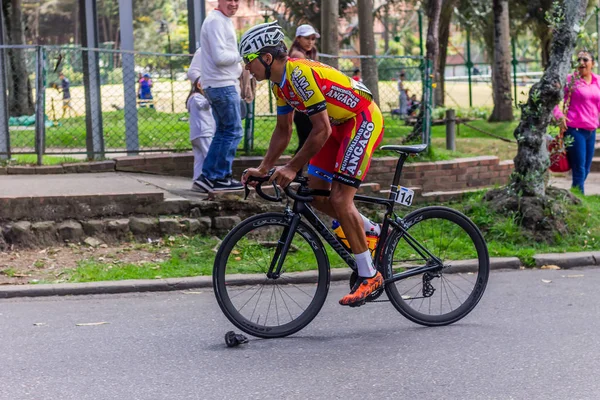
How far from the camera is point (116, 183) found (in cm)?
972

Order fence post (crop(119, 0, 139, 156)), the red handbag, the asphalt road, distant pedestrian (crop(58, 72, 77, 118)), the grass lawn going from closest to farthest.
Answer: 1. the asphalt road
2. the grass lawn
3. the red handbag
4. fence post (crop(119, 0, 139, 156))
5. distant pedestrian (crop(58, 72, 77, 118))

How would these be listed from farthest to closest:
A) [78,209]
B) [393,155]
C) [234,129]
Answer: [393,155] → [234,129] → [78,209]

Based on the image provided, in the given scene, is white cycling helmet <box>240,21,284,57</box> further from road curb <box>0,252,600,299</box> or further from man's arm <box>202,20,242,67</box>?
man's arm <box>202,20,242,67</box>

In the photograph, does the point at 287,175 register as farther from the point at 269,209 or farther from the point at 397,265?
the point at 269,209

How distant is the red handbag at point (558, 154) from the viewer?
10.2m

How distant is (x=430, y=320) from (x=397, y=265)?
424 millimetres

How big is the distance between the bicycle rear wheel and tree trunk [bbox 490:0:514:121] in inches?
606

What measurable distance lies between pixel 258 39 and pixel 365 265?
1.50 meters

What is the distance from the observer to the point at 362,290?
Answer: 5.86 meters

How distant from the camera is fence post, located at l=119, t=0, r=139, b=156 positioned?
443 inches

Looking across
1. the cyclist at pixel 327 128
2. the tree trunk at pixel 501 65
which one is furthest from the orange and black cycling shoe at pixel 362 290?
the tree trunk at pixel 501 65

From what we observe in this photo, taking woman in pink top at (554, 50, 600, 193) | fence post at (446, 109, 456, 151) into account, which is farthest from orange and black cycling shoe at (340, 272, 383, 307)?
fence post at (446, 109, 456, 151)

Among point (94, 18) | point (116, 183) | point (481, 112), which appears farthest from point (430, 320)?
point (481, 112)

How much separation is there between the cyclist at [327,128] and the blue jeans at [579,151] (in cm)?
537
